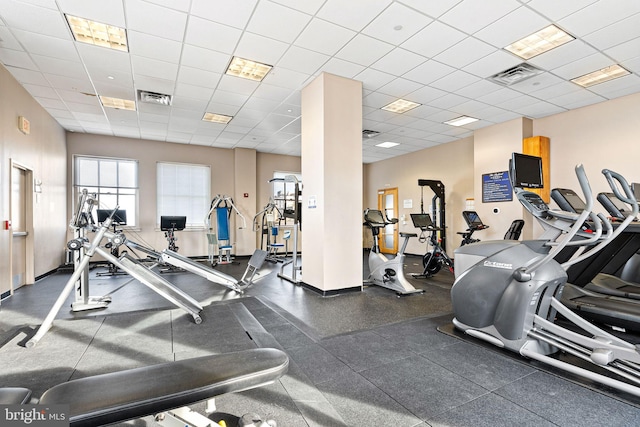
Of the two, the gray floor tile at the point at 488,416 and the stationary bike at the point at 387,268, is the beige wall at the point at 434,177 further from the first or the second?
the gray floor tile at the point at 488,416

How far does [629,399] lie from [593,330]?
0.55 metres

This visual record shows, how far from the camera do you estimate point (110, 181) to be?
8203mm

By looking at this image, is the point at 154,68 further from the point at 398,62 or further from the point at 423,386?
the point at 423,386

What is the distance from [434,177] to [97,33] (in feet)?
27.3

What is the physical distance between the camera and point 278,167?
10.4 m

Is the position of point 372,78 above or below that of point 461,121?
above

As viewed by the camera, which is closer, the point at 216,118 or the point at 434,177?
the point at 216,118

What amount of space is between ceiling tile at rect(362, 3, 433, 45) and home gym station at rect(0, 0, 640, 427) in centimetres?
2

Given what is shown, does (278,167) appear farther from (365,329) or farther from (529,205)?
(529,205)

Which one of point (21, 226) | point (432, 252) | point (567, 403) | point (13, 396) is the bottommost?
point (567, 403)

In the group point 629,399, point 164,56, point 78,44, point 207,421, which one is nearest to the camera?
point 207,421

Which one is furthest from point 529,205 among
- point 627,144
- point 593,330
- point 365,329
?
point 627,144

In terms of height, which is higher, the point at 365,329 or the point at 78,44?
the point at 78,44

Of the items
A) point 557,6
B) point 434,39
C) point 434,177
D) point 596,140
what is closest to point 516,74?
point 557,6
